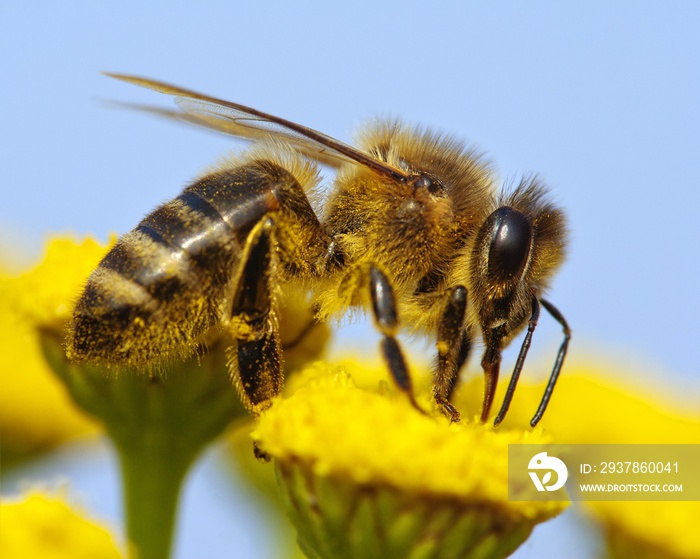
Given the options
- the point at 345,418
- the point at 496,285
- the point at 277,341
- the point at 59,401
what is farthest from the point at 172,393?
the point at 59,401

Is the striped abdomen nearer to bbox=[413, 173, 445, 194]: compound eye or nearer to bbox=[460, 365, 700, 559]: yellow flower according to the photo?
bbox=[413, 173, 445, 194]: compound eye

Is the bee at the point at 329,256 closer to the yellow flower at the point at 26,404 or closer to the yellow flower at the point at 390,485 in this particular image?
the yellow flower at the point at 390,485

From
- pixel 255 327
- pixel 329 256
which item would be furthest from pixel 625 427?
pixel 255 327

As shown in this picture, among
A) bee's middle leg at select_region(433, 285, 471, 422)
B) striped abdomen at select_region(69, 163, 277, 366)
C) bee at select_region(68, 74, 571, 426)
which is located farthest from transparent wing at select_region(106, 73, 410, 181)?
bee's middle leg at select_region(433, 285, 471, 422)

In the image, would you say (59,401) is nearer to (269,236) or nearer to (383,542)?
(269,236)

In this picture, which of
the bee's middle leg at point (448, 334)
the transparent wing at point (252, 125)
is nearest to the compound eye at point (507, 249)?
the bee's middle leg at point (448, 334)

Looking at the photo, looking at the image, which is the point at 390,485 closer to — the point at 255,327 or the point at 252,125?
the point at 255,327
